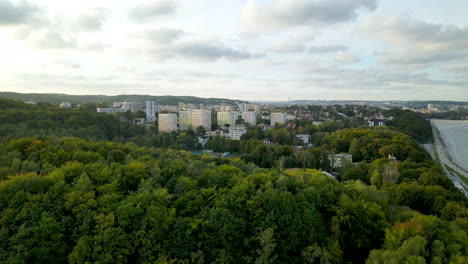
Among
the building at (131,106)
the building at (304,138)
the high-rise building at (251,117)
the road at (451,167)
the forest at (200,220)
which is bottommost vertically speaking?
the road at (451,167)

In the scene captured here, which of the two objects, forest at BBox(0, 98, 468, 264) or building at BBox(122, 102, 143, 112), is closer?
forest at BBox(0, 98, 468, 264)

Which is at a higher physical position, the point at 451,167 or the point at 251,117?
the point at 251,117

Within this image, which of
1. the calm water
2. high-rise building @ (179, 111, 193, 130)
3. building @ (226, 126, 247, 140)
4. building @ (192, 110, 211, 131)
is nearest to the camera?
the calm water

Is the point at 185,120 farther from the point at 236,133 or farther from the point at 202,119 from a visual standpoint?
the point at 236,133

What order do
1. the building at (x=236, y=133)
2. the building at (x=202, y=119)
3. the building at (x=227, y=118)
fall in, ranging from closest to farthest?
the building at (x=236, y=133) < the building at (x=202, y=119) < the building at (x=227, y=118)

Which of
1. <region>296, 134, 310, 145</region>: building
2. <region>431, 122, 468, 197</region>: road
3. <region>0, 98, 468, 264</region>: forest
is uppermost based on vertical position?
<region>0, 98, 468, 264</region>: forest

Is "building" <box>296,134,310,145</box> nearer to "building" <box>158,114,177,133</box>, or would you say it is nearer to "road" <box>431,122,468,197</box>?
"road" <box>431,122,468,197</box>

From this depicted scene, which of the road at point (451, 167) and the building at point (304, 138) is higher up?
the building at point (304, 138)

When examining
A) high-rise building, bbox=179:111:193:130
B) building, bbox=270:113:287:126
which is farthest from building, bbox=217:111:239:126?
building, bbox=270:113:287:126

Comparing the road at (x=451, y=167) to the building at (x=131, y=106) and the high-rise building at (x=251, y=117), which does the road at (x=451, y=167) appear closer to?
the high-rise building at (x=251, y=117)

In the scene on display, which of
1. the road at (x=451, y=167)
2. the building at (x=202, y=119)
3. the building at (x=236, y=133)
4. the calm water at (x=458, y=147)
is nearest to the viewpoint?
the road at (x=451, y=167)

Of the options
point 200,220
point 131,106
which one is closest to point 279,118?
point 131,106

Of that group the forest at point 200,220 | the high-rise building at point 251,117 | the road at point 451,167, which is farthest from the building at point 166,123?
the road at point 451,167
